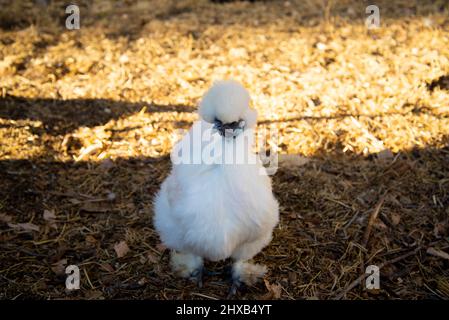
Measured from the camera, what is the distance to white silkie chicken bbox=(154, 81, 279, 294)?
7.50 ft

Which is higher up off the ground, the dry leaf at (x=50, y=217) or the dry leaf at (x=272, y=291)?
the dry leaf at (x=50, y=217)

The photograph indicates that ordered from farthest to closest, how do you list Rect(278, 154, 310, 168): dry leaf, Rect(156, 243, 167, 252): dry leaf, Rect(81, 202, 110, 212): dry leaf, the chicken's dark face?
Rect(278, 154, 310, 168): dry leaf, Rect(81, 202, 110, 212): dry leaf, Rect(156, 243, 167, 252): dry leaf, the chicken's dark face

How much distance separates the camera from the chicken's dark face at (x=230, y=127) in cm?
227

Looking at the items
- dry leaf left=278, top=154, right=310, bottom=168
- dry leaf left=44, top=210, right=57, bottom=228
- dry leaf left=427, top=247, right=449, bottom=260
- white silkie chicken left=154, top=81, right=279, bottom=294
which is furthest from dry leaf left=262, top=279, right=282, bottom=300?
dry leaf left=44, top=210, right=57, bottom=228

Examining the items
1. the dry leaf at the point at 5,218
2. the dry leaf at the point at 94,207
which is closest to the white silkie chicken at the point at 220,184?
the dry leaf at the point at 94,207

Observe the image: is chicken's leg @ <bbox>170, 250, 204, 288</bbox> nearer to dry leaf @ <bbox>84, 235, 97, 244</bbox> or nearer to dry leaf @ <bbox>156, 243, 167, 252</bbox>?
dry leaf @ <bbox>156, 243, 167, 252</bbox>

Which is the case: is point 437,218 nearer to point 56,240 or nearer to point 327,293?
point 327,293

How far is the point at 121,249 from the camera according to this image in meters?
3.18

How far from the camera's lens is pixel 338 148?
13.4 ft

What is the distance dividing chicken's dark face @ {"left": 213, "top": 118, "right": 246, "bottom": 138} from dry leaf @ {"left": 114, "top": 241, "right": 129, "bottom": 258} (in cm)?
136

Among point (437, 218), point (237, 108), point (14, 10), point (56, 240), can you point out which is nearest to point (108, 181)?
point (56, 240)

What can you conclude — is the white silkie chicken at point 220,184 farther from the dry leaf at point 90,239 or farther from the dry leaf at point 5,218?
the dry leaf at point 5,218

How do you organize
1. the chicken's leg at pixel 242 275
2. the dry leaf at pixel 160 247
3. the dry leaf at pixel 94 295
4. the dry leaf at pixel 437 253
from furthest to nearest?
the dry leaf at pixel 160 247, the dry leaf at pixel 437 253, the chicken's leg at pixel 242 275, the dry leaf at pixel 94 295

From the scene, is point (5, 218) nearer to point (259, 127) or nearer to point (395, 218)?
point (259, 127)
